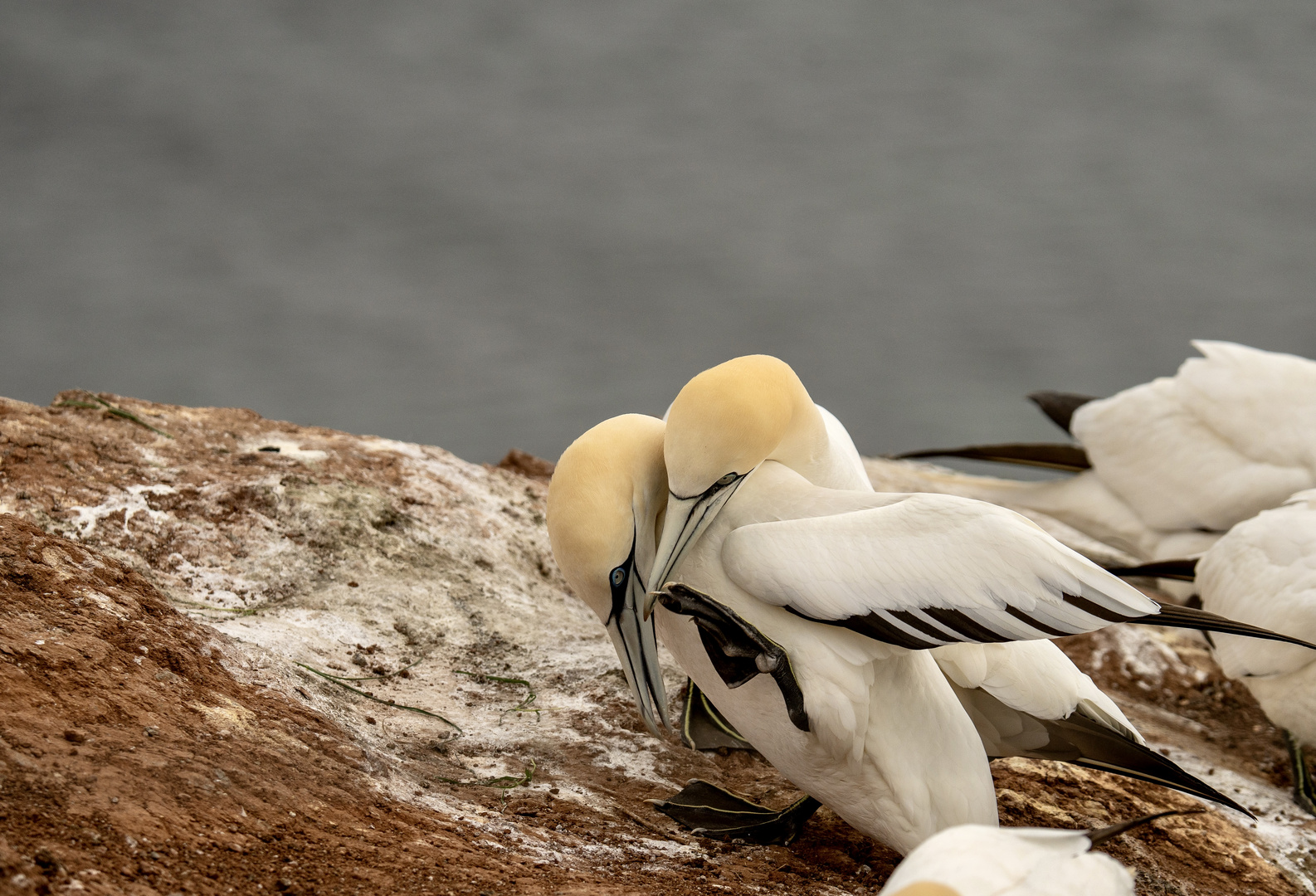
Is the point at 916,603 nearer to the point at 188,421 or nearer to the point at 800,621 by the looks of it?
the point at 800,621

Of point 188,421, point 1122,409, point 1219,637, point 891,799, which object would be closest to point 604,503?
point 891,799

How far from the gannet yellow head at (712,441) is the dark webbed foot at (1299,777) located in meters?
2.72

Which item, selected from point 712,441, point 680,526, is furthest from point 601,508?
point 712,441

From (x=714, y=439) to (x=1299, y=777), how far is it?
297 centimetres

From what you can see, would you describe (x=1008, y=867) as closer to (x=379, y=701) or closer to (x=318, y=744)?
(x=318, y=744)

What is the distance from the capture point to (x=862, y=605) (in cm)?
272

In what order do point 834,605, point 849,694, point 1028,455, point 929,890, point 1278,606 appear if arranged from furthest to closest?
1. point 1028,455
2. point 1278,606
3. point 849,694
4. point 834,605
5. point 929,890

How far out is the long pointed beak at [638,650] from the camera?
10.1 ft

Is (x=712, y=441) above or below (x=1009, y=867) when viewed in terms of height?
above

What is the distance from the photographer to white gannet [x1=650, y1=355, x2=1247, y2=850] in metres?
2.68

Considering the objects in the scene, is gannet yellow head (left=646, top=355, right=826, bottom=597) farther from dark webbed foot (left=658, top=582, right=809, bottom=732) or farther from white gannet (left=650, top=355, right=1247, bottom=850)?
dark webbed foot (left=658, top=582, right=809, bottom=732)

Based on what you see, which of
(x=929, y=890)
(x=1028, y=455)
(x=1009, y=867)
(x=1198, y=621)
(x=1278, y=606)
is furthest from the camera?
(x=1028, y=455)

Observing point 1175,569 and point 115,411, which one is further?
point 1175,569

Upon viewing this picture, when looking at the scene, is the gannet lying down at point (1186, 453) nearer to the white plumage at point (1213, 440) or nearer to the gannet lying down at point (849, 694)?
the white plumage at point (1213, 440)
